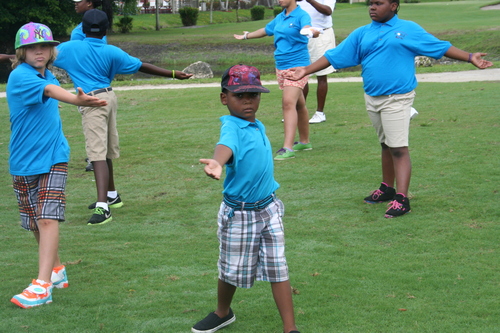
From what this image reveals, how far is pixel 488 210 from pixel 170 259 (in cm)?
295

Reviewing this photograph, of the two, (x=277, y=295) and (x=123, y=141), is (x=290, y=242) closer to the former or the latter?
(x=277, y=295)

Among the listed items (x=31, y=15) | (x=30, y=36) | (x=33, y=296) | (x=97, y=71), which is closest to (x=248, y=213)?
(x=33, y=296)

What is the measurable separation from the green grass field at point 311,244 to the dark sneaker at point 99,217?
0.39 feet

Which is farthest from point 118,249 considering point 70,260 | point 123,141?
point 123,141

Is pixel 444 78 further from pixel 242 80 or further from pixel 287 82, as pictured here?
pixel 242 80

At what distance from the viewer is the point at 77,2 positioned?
701 cm

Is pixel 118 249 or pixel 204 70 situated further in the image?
pixel 204 70

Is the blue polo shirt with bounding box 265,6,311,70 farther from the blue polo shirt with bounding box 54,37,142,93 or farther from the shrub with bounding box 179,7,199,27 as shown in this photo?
the shrub with bounding box 179,7,199,27

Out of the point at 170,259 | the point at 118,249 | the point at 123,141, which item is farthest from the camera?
the point at 123,141

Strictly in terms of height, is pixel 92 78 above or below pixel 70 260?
above

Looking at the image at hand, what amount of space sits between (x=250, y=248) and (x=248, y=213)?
198 mm

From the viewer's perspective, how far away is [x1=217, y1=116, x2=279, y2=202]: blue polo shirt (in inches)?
135

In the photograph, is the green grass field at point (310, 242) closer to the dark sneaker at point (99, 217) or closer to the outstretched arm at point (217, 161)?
the dark sneaker at point (99, 217)

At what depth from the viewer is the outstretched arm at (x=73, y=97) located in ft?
12.5
